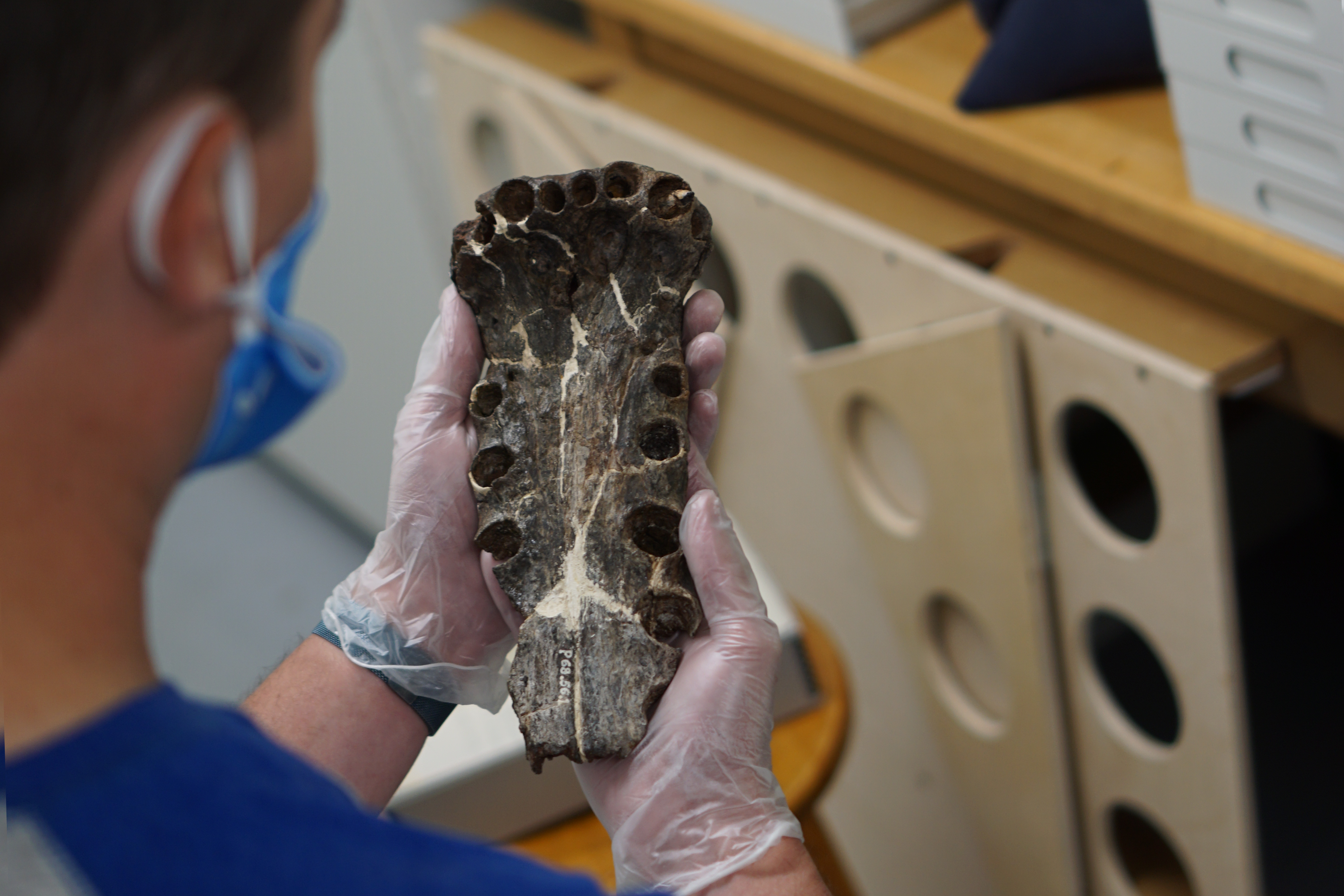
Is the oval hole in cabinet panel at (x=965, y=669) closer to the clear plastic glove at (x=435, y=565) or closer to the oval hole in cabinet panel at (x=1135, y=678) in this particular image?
the oval hole in cabinet panel at (x=1135, y=678)

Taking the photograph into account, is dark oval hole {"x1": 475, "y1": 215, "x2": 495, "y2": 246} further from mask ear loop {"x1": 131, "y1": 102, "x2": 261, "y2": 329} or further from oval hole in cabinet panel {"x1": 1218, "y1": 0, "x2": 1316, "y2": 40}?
oval hole in cabinet panel {"x1": 1218, "y1": 0, "x2": 1316, "y2": 40}

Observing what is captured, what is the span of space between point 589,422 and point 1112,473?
1076 mm

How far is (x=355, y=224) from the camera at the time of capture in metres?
2.19

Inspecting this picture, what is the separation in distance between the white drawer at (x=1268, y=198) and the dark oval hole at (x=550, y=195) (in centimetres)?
62

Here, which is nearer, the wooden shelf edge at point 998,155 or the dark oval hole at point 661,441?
the dark oval hole at point 661,441

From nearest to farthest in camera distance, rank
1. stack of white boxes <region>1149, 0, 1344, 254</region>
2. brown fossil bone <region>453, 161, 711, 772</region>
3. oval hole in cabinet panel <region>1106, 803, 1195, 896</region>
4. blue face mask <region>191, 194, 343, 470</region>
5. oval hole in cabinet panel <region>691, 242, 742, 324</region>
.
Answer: blue face mask <region>191, 194, 343, 470</region>
brown fossil bone <region>453, 161, 711, 772</region>
stack of white boxes <region>1149, 0, 1344, 254</region>
oval hole in cabinet panel <region>1106, 803, 1195, 896</region>
oval hole in cabinet panel <region>691, 242, 742, 324</region>

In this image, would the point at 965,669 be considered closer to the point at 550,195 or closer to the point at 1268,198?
the point at 1268,198

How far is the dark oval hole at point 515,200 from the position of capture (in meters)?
0.94

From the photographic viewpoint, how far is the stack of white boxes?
39.9 inches

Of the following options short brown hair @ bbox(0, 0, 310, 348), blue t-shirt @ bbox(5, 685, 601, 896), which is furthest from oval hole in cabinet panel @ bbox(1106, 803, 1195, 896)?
short brown hair @ bbox(0, 0, 310, 348)

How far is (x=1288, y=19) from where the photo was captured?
102 cm

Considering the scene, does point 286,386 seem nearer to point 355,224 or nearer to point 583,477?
point 583,477

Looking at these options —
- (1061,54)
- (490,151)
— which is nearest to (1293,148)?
(1061,54)

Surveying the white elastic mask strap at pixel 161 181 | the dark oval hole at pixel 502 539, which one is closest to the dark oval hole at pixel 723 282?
the dark oval hole at pixel 502 539
